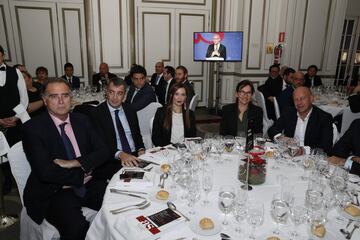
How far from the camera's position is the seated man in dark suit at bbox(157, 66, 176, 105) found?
6.04 meters

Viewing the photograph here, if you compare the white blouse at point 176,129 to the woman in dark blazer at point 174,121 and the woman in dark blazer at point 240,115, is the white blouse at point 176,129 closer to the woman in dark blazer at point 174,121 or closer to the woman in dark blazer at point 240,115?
the woman in dark blazer at point 174,121

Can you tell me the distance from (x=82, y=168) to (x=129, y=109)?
40.3 inches

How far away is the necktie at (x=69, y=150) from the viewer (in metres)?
2.09

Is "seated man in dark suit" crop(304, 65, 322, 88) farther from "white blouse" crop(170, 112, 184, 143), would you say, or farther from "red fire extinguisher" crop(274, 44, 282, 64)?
→ "white blouse" crop(170, 112, 184, 143)

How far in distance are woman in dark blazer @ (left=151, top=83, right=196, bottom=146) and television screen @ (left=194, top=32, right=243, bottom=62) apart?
4.63 meters

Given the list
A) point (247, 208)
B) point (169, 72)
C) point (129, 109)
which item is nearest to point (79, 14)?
point (169, 72)

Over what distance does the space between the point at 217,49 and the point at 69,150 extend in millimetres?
5938

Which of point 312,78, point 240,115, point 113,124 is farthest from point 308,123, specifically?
point 312,78

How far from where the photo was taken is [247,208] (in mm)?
1416

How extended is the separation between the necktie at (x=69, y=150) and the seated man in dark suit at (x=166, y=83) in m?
3.82

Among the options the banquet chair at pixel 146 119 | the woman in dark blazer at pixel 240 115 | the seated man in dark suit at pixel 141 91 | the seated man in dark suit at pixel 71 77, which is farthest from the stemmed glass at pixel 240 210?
the seated man in dark suit at pixel 71 77

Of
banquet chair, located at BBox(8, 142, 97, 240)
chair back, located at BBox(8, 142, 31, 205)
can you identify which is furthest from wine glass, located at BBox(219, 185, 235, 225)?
chair back, located at BBox(8, 142, 31, 205)

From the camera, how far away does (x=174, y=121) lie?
10.2 feet

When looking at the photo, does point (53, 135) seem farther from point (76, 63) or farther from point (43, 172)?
point (76, 63)
